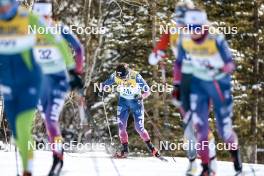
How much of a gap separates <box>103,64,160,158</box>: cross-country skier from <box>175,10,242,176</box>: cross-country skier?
16.4ft

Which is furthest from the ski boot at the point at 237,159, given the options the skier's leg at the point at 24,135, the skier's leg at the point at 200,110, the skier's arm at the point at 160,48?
the skier's leg at the point at 24,135

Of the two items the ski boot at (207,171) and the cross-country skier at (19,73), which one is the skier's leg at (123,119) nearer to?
the ski boot at (207,171)

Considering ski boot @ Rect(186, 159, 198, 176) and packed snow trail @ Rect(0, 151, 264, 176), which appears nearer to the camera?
ski boot @ Rect(186, 159, 198, 176)

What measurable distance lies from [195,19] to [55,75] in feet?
5.74

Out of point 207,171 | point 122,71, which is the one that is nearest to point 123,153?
point 122,71

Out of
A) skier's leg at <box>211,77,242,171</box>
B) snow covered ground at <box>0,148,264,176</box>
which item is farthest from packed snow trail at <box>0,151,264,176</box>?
skier's leg at <box>211,77,242,171</box>

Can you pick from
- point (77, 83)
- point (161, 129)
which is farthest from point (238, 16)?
point (77, 83)

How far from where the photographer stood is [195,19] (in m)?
6.71

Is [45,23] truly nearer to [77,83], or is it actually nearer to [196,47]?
[77,83]

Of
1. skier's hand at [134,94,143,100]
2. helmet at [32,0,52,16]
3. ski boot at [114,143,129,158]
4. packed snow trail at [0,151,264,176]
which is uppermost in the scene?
helmet at [32,0,52,16]

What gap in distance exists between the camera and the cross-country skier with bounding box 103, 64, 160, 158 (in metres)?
11.9

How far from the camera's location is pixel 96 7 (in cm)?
2502

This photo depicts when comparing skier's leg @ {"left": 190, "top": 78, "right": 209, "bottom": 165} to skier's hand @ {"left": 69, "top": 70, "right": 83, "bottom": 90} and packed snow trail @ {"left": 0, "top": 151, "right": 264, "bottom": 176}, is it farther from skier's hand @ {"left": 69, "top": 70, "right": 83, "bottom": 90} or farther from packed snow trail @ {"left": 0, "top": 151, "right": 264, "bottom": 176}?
packed snow trail @ {"left": 0, "top": 151, "right": 264, "bottom": 176}

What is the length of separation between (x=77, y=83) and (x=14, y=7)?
3.56 feet
